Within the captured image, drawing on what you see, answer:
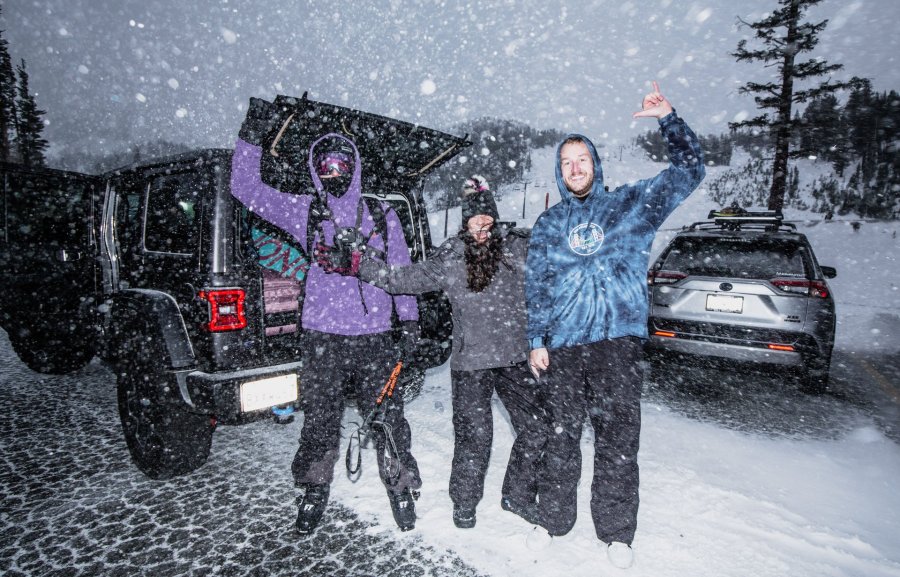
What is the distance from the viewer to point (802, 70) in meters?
20.5

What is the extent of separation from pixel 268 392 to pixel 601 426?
192cm

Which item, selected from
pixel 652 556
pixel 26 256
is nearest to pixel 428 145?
pixel 652 556

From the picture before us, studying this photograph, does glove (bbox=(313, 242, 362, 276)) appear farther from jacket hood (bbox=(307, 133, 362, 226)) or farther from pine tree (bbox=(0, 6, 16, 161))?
pine tree (bbox=(0, 6, 16, 161))

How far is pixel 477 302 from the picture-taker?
8.54 feet

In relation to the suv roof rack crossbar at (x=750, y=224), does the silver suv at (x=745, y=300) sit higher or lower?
lower

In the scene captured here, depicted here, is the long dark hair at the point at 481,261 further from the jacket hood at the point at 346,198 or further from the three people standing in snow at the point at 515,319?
the jacket hood at the point at 346,198

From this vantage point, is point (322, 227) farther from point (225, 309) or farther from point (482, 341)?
point (482, 341)

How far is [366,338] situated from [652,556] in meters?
1.92

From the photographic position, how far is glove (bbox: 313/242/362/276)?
7.68ft

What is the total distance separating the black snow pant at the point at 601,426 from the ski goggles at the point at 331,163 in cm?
151

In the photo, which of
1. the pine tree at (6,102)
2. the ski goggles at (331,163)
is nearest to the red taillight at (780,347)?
the ski goggles at (331,163)

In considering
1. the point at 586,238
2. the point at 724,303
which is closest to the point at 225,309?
the point at 586,238

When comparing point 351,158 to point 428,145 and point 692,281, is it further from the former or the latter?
point 692,281

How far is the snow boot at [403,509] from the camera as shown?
2656 mm
